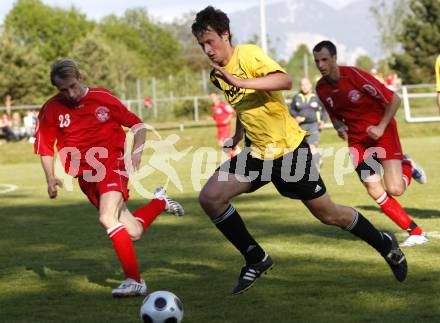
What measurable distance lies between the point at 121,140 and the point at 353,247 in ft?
9.07

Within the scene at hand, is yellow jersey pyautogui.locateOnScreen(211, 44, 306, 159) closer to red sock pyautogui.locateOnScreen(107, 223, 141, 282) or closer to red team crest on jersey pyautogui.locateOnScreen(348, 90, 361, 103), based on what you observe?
red sock pyautogui.locateOnScreen(107, 223, 141, 282)

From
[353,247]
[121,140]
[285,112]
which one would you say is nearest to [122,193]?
[121,140]

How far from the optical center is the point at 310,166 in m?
6.74

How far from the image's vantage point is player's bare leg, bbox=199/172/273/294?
6.89 metres

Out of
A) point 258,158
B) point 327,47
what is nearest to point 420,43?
point 327,47

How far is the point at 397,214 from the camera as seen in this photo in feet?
29.9

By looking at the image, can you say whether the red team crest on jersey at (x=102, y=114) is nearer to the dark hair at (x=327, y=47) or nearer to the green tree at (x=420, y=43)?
the dark hair at (x=327, y=47)

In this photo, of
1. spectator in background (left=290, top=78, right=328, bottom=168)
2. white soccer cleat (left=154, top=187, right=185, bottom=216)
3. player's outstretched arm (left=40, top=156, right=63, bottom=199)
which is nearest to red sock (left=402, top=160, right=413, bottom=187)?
white soccer cleat (left=154, top=187, right=185, bottom=216)

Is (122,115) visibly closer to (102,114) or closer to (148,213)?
(102,114)

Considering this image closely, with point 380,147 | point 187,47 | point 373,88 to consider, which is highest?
point 373,88

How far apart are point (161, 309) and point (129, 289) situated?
3.76 ft

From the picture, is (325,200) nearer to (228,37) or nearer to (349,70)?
(228,37)

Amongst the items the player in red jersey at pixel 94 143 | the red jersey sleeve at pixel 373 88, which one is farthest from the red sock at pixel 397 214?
the player in red jersey at pixel 94 143

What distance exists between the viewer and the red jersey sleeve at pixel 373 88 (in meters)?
8.74
